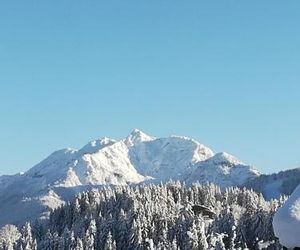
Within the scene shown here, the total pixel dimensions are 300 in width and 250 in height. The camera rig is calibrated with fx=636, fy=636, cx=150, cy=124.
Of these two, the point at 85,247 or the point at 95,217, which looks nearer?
the point at 85,247

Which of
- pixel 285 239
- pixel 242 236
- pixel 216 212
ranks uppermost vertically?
pixel 216 212

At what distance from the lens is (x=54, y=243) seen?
15788 cm

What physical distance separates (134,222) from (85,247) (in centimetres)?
1643

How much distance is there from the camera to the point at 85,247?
149 m

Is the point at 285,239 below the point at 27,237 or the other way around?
below

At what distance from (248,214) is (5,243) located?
2532 inches

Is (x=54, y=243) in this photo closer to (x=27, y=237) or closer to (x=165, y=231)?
(x=27, y=237)

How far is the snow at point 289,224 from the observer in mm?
9773

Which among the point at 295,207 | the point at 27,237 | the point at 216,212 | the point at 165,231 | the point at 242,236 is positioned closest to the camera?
the point at 295,207

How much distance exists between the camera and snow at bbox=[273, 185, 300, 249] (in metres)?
9.77

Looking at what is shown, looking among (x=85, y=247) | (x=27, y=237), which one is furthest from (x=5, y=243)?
(x=85, y=247)

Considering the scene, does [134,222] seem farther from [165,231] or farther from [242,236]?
[242,236]

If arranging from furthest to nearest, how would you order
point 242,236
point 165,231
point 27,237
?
point 27,237 → point 165,231 → point 242,236

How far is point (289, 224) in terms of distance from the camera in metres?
9.79
